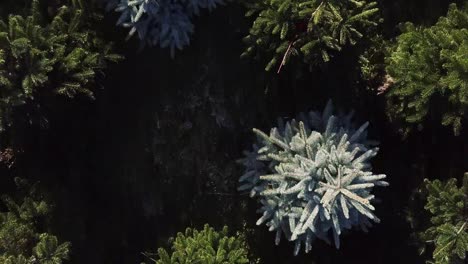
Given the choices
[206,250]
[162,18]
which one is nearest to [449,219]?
[206,250]

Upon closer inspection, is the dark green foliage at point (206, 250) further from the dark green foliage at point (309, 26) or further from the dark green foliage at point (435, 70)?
the dark green foliage at point (435, 70)

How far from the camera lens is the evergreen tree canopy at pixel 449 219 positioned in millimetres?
5469

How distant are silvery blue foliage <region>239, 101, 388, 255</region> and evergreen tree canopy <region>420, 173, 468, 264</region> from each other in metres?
0.61

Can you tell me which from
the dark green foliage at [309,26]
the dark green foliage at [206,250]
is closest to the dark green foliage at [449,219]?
the dark green foliage at [309,26]

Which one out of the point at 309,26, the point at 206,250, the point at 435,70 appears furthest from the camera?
the point at 206,250

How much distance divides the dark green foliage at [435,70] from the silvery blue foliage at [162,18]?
223 centimetres

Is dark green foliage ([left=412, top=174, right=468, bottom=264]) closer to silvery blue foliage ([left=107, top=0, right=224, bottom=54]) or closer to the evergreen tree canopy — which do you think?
the evergreen tree canopy

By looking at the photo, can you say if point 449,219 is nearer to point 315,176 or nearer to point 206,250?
point 315,176

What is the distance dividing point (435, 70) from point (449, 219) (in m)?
1.58

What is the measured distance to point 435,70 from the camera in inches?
214

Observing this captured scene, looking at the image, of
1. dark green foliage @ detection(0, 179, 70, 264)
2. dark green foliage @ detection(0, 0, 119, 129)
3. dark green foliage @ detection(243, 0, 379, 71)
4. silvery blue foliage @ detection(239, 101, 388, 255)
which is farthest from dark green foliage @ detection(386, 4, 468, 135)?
dark green foliage @ detection(0, 179, 70, 264)

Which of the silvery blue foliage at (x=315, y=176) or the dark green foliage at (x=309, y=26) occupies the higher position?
the dark green foliage at (x=309, y=26)

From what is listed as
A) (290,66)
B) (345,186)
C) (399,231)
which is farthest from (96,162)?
(399,231)

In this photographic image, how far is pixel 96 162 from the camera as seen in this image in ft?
23.4
